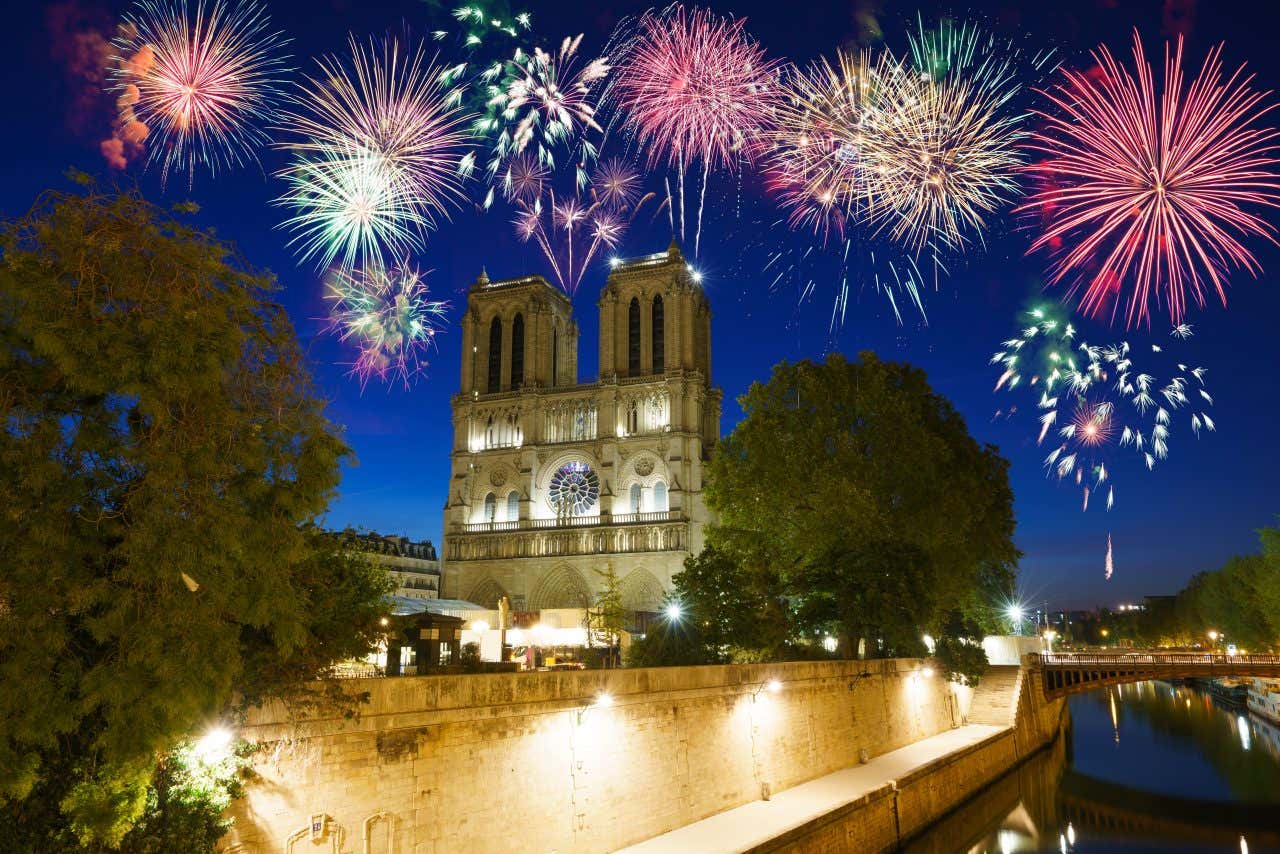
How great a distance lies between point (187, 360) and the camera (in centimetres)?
744

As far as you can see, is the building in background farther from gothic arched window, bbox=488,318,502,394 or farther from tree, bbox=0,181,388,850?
tree, bbox=0,181,388,850

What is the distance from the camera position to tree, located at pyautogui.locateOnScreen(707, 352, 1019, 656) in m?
23.3

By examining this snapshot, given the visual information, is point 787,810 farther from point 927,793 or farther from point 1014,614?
point 1014,614

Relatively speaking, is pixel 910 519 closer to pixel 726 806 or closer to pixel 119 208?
pixel 726 806

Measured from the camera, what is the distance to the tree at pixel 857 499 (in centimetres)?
2334

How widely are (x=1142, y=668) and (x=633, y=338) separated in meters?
28.5

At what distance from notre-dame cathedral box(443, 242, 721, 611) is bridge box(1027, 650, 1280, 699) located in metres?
16.7

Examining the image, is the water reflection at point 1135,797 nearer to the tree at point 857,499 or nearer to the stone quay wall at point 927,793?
the stone quay wall at point 927,793

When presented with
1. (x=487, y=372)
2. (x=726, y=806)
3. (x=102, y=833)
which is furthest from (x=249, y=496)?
(x=487, y=372)

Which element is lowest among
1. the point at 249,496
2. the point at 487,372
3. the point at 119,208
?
the point at 249,496

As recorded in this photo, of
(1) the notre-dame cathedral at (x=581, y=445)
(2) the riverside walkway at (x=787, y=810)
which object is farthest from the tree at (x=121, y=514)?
(1) the notre-dame cathedral at (x=581, y=445)

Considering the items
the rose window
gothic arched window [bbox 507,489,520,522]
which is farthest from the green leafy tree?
gothic arched window [bbox 507,489,520,522]

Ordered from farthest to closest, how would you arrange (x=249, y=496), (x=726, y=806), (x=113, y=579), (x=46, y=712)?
(x=726, y=806)
(x=249, y=496)
(x=113, y=579)
(x=46, y=712)

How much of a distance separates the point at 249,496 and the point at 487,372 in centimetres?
4349
